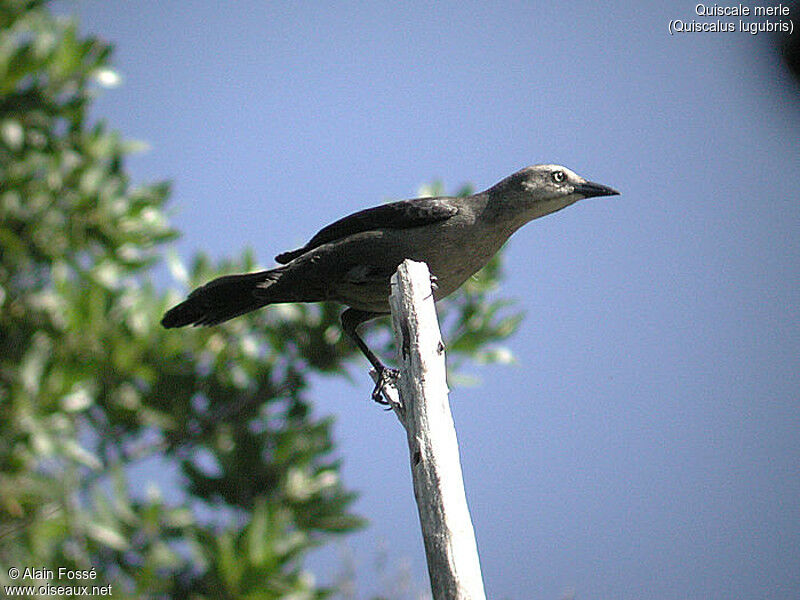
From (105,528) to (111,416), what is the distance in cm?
58

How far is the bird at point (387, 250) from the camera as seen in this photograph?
321 centimetres

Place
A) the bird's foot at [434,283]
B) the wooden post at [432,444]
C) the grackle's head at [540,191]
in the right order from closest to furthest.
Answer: the wooden post at [432,444], the bird's foot at [434,283], the grackle's head at [540,191]

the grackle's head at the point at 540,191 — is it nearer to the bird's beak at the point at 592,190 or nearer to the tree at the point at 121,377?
the bird's beak at the point at 592,190

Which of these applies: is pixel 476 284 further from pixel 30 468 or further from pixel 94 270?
pixel 30 468

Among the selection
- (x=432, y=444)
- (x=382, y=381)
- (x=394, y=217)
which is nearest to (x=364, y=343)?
(x=382, y=381)

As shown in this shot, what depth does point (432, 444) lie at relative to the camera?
2.32 m

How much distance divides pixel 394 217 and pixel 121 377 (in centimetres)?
140

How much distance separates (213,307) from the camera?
11.5ft

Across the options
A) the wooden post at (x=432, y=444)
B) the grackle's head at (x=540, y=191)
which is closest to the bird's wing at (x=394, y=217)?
the grackle's head at (x=540, y=191)

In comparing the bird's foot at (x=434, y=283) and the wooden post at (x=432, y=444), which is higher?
the bird's foot at (x=434, y=283)

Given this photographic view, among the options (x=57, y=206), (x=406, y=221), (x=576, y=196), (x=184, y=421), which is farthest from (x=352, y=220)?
(x=57, y=206)

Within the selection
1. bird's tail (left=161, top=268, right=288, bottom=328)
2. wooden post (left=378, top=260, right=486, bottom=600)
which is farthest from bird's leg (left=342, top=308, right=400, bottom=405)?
wooden post (left=378, top=260, right=486, bottom=600)

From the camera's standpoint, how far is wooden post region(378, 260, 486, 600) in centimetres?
214

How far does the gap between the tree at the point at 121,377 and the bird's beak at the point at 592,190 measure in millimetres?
859
